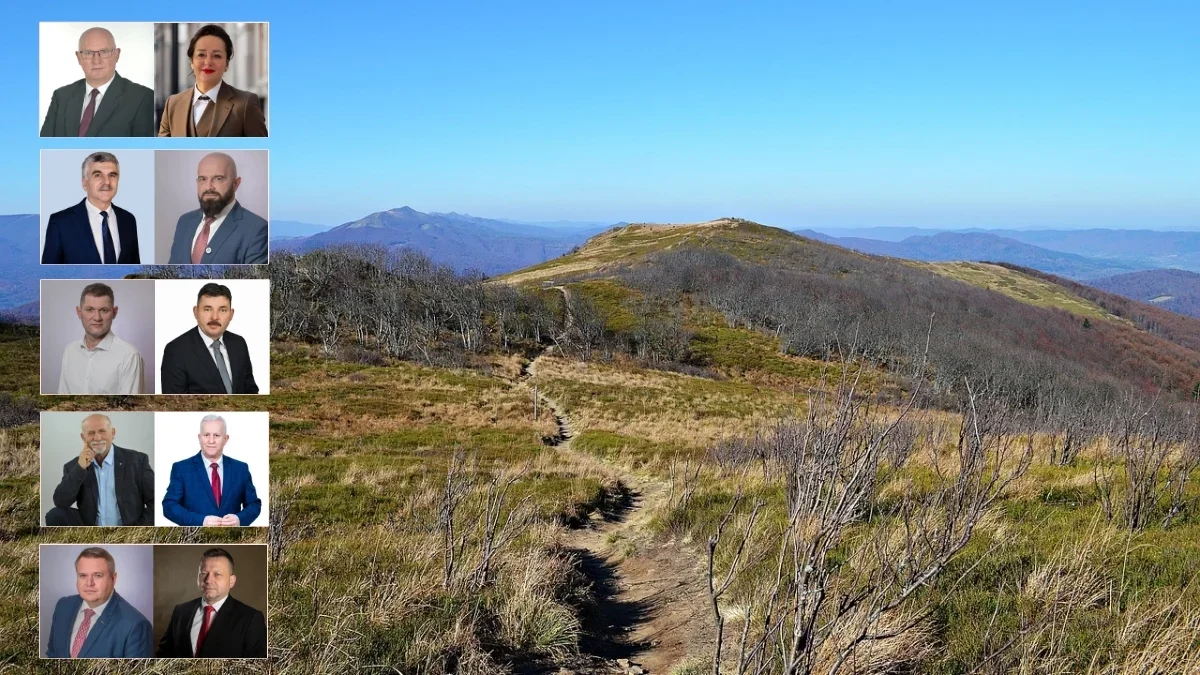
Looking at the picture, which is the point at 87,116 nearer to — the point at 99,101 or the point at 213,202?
the point at 99,101

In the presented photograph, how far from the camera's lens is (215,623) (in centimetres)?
324

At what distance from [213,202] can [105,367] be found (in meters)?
0.88

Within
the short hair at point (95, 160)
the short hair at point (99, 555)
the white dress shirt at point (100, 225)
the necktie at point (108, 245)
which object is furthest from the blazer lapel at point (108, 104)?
the short hair at point (99, 555)

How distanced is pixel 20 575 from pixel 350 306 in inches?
2329

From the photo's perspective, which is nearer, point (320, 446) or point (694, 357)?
point (320, 446)

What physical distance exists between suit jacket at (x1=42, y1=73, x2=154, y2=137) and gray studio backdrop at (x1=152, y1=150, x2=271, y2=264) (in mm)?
183

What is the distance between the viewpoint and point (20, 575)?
605 cm

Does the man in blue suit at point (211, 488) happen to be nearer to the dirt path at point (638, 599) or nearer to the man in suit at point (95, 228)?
the man in suit at point (95, 228)

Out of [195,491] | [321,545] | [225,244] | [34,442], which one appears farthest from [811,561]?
[34,442]

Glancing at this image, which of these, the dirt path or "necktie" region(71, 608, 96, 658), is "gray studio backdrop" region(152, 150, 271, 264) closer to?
"necktie" region(71, 608, 96, 658)

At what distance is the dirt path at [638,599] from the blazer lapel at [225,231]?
12.9ft

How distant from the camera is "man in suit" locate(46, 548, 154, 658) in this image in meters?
3.12

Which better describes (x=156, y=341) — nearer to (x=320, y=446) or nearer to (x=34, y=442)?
(x=34, y=442)

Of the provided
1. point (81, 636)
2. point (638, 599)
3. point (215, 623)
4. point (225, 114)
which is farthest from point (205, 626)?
point (638, 599)
